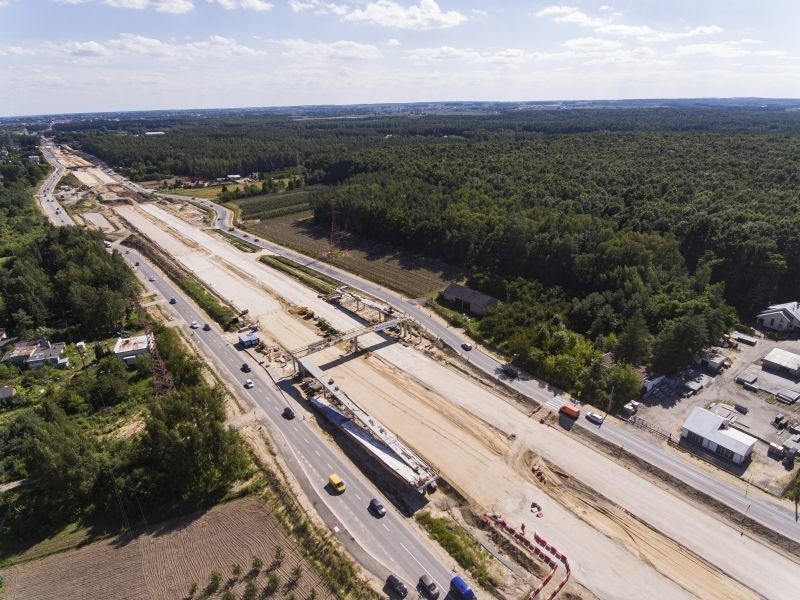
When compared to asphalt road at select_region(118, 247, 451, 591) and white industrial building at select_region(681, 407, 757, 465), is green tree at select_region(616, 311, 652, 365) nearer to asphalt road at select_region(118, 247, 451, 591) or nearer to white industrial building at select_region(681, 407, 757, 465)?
white industrial building at select_region(681, 407, 757, 465)

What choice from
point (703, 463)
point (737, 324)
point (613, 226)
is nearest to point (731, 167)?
point (613, 226)

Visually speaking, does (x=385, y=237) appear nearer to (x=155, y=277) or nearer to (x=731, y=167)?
(x=155, y=277)

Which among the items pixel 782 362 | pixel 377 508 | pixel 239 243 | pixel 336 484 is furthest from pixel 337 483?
pixel 239 243

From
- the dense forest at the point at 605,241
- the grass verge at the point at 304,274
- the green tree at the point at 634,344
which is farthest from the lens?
the grass verge at the point at 304,274

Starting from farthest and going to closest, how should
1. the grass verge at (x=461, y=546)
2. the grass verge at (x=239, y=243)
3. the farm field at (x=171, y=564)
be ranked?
the grass verge at (x=239, y=243) → the grass verge at (x=461, y=546) → the farm field at (x=171, y=564)

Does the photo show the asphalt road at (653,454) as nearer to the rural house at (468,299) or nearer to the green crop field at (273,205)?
the rural house at (468,299)

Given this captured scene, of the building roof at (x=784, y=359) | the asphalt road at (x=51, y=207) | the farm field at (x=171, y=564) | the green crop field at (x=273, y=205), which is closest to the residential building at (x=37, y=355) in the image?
the farm field at (x=171, y=564)

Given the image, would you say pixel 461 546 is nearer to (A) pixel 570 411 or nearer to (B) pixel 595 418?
(A) pixel 570 411
